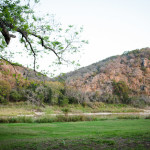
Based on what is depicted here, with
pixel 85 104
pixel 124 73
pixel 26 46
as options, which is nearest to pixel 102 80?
pixel 124 73

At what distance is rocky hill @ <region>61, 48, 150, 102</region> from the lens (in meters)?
66.1

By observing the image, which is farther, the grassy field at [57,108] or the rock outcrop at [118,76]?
the rock outcrop at [118,76]

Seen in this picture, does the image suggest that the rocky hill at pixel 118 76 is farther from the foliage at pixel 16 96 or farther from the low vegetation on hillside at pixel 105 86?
the foliage at pixel 16 96

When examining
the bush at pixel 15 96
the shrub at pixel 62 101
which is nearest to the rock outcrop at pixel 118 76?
the shrub at pixel 62 101

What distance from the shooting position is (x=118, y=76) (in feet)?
234

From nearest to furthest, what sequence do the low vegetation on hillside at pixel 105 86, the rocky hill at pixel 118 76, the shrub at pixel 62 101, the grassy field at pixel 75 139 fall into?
the grassy field at pixel 75 139
the shrub at pixel 62 101
the low vegetation on hillside at pixel 105 86
the rocky hill at pixel 118 76

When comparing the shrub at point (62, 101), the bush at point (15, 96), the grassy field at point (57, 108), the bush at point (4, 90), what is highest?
the bush at point (4, 90)

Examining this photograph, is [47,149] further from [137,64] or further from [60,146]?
[137,64]

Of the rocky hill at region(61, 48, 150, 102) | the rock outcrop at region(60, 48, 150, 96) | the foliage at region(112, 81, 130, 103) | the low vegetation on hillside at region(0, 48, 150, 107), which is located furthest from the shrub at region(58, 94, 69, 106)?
the foliage at region(112, 81, 130, 103)

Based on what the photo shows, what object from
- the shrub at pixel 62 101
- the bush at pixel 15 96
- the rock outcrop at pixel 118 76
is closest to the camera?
the bush at pixel 15 96

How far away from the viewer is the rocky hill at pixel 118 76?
66.1m

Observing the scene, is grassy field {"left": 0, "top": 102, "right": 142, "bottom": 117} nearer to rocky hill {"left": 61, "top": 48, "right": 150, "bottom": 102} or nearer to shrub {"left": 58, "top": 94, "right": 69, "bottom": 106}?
shrub {"left": 58, "top": 94, "right": 69, "bottom": 106}

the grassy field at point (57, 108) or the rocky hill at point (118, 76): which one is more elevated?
the rocky hill at point (118, 76)

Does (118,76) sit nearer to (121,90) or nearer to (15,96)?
(121,90)
